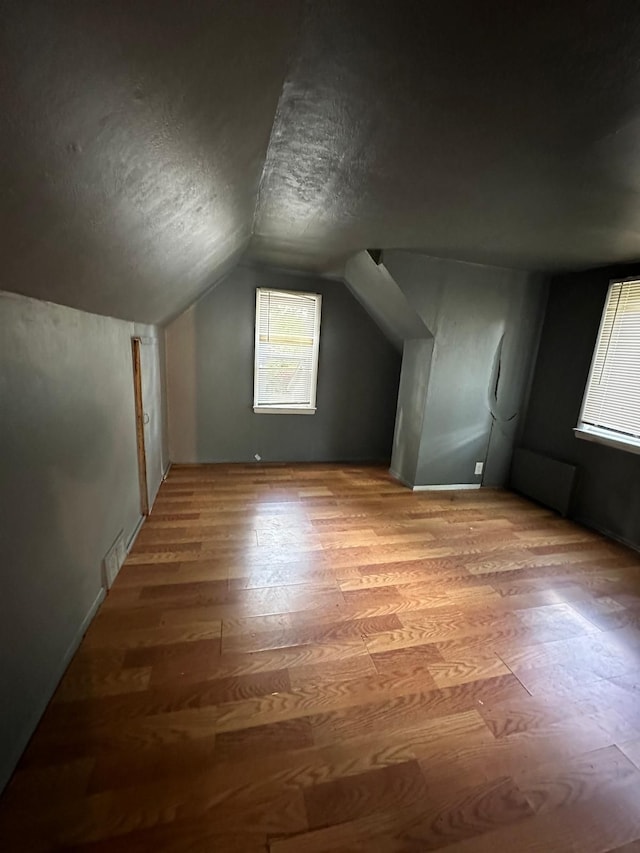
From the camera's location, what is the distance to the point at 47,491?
4.09 feet

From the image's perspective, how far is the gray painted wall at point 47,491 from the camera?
1.04 meters

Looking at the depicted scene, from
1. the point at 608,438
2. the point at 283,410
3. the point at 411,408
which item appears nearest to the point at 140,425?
the point at 283,410

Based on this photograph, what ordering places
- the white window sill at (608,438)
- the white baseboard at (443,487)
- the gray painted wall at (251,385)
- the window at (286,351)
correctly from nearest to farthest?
the white window sill at (608,438) < the white baseboard at (443,487) < the gray painted wall at (251,385) < the window at (286,351)

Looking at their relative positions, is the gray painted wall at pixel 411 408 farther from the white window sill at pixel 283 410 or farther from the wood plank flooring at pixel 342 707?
the wood plank flooring at pixel 342 707

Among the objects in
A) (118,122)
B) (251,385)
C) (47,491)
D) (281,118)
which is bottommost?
(47,491)

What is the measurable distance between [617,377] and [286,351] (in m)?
3.06

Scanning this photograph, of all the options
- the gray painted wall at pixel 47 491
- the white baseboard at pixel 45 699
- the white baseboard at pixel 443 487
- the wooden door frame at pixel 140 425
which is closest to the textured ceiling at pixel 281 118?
the gray painted wall at pixel 47 491

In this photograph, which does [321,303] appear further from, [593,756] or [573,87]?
[593,756]

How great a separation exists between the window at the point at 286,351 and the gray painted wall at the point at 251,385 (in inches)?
3.6

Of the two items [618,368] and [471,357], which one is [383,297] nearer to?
[471,357]

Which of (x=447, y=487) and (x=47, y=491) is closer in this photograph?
(x=47, y=491)

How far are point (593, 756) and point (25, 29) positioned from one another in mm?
2356

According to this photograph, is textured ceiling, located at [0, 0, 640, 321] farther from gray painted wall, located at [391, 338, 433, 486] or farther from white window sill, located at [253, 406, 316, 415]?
white window sill, located at [253, 406, 316, 415]

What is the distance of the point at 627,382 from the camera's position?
8.61ft
